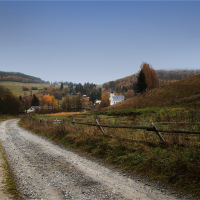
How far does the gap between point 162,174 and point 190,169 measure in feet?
3.17

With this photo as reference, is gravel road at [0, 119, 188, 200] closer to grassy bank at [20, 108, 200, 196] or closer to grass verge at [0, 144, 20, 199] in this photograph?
grass verge at [0, 144, 20, 199]

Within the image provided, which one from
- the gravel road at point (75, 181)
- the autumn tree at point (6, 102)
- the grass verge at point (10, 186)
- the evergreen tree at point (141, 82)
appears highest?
the evergreen tree at point (141, 82)

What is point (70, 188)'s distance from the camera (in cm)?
587

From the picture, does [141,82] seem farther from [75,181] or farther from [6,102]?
[75,181]

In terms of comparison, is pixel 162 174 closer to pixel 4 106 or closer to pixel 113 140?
pixel 113 140

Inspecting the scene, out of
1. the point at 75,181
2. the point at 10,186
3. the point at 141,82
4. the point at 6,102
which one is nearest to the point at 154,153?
the point at 75,181

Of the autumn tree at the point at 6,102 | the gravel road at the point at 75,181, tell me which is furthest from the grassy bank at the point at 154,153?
the autumn tree at the point at 6,102

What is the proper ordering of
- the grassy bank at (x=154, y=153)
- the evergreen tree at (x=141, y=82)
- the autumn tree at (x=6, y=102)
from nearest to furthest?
the grassy bank at (x=154, y=153), the evergreen tree at (x=141, y=82), the autumn tree at (x=6, y=102)

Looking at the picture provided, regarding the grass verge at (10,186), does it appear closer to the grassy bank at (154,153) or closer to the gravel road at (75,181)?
the gravel road at (75,181)

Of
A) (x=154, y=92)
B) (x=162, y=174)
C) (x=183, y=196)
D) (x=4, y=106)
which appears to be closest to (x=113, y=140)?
(x=162, y=174)

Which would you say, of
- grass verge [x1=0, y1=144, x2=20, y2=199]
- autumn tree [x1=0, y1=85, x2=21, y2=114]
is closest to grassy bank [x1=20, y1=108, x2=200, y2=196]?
grass verge [x1=0, y1=144, x2=20, y2=199]

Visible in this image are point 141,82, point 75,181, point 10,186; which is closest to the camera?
point 10,186

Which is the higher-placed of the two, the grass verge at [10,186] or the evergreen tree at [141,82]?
the evergreen tree at [141,82]

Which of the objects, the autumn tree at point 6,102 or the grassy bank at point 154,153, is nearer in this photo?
the grassy bank at point 154,153
